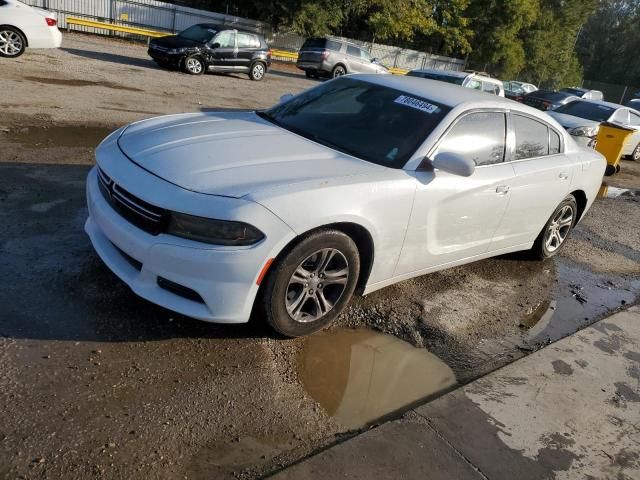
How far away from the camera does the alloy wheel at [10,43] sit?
12.2 m

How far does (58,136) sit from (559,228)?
6210 mm

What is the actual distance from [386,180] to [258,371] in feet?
4.72

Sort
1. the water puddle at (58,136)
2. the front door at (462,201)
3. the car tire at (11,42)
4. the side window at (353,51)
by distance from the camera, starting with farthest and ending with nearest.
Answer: the side window at (353,51) < the car tire at (11,42) < the water puddle at (58,136) < the front door at (462,201)

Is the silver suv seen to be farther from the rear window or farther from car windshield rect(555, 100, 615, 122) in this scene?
car windshield rect(555, 100, 615, 122)

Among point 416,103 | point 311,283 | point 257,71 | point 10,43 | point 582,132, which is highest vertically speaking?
point 416,103

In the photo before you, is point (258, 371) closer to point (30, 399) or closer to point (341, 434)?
point (341, 434)

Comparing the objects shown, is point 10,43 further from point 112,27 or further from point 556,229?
point 112,27

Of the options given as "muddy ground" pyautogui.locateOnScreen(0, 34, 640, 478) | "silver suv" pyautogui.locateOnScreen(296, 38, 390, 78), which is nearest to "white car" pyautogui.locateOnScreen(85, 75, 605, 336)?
"muddy ground" pyautogui.locateOnScreen(0, 34, 640, 478)

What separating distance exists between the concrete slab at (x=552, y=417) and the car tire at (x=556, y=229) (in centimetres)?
162

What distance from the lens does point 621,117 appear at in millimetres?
14008

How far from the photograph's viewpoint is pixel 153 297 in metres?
3.12

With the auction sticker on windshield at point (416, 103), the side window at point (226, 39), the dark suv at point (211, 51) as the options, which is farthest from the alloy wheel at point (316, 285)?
the side window at point (226, 39)

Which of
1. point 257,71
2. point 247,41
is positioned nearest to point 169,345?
point 247,41

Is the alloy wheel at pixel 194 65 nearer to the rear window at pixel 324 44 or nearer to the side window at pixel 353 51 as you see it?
the rear window at pixel 324 44
